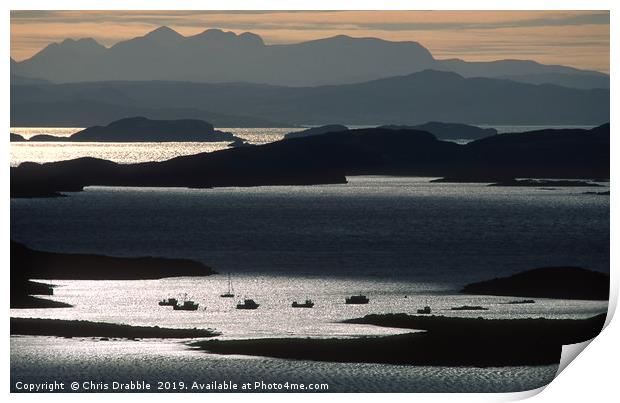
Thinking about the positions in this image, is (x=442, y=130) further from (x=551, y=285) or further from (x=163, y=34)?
(x=163, y=34)

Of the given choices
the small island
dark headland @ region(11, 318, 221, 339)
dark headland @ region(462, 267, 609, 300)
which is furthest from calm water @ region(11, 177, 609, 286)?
dark headland @ region(11, 318, 221, 339)

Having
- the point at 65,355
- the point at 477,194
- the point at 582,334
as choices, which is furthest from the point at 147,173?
the point at 582,334

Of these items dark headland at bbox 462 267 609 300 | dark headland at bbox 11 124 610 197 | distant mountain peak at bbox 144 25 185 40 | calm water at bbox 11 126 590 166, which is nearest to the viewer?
distant mountain peak at bbox 144 25 185 40

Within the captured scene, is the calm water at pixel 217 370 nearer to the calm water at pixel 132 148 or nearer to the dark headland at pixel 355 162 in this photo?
the dark headland at pixel 355 162

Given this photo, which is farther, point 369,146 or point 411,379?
point 369,146

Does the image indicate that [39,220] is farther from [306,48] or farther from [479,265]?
[479,265]

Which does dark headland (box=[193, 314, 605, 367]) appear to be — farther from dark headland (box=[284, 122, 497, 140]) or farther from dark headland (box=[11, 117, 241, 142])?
dark headland (box=[11, 117, 241, 142])

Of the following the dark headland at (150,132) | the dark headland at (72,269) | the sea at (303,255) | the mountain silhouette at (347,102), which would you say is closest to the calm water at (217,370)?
the sea at (303,255)
